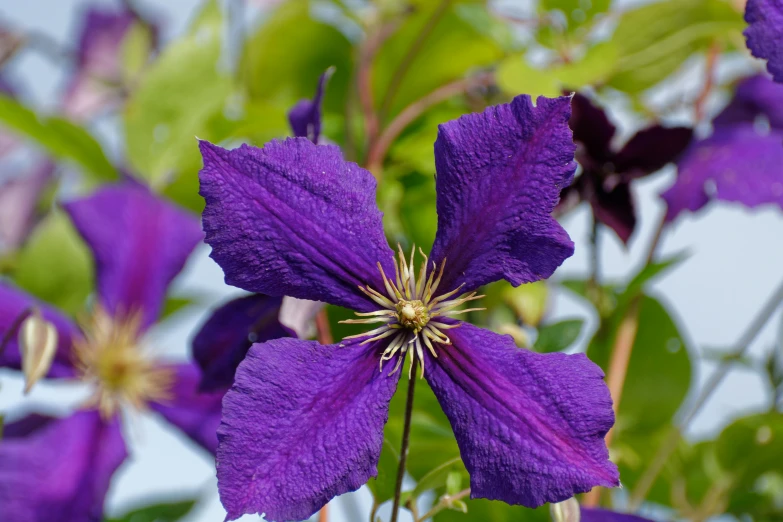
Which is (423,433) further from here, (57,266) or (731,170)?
(57,266)

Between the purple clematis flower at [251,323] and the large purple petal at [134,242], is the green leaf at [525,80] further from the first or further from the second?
the large purple petal at [134,242]

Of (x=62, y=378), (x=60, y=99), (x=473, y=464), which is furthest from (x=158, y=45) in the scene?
(x=473, y=464)

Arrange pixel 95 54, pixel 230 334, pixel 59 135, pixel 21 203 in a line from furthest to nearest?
1. pixel 95 54
2. pixel 21 203
3. pixel 59 135
4. pixel 230 334

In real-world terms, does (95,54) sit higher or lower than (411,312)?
higher

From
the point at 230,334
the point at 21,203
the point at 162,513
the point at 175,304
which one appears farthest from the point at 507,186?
the point at 21,203

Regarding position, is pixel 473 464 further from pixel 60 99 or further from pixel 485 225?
pixel 60 99

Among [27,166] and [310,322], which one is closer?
[310,322]

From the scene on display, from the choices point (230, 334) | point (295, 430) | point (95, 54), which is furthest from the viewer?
point (95, 54)
